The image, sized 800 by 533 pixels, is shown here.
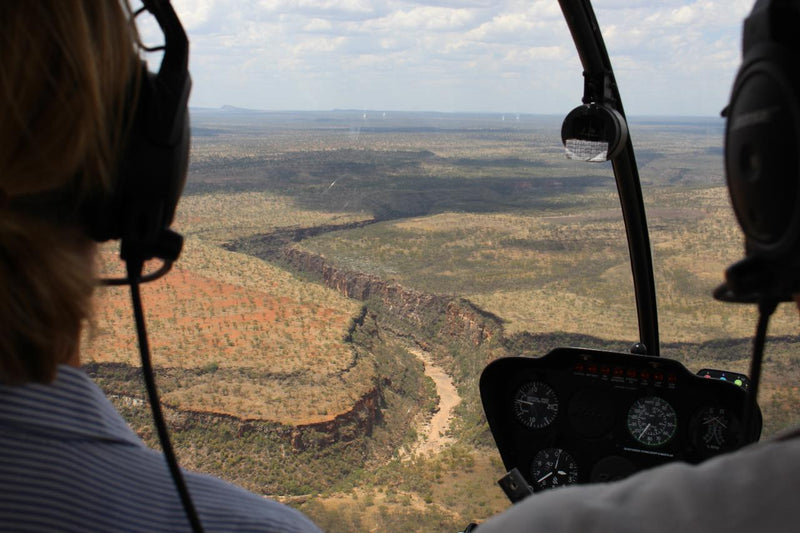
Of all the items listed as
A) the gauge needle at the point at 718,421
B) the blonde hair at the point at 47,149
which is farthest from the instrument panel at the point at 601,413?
the blonde hair at the point at 47,149

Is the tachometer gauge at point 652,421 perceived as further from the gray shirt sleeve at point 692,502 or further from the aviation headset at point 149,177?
the gray shirt sleeve at point 692,502

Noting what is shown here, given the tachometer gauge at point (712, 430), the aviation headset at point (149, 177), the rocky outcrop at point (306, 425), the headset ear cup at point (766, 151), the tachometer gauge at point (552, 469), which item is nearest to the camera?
the headset ear cup at point (766, 151)

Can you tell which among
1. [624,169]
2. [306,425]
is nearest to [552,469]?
[624,169]

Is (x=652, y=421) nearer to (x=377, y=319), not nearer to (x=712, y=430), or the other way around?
(x=712, y=430)

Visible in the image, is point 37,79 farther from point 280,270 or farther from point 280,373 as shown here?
point 280,270

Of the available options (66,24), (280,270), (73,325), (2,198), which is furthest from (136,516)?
(280,270)

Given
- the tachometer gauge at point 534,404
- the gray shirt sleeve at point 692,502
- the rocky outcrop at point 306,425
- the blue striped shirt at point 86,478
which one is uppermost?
the gray shirt sleeve at point 692,502

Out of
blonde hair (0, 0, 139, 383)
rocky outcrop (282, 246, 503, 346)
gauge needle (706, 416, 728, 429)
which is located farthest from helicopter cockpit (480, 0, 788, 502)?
rocky outcrop (282, 246, 503, 346)

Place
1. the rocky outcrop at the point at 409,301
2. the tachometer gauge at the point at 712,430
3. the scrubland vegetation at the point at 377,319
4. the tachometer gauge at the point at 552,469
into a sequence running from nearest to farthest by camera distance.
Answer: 1. the tachometer gauge at the point at 712,430
2. the tachometer gauge at the point at 552,469
3. the scrubland vegetation at the point at 377,319
4. the rocky outcrop at the point at 409,301
